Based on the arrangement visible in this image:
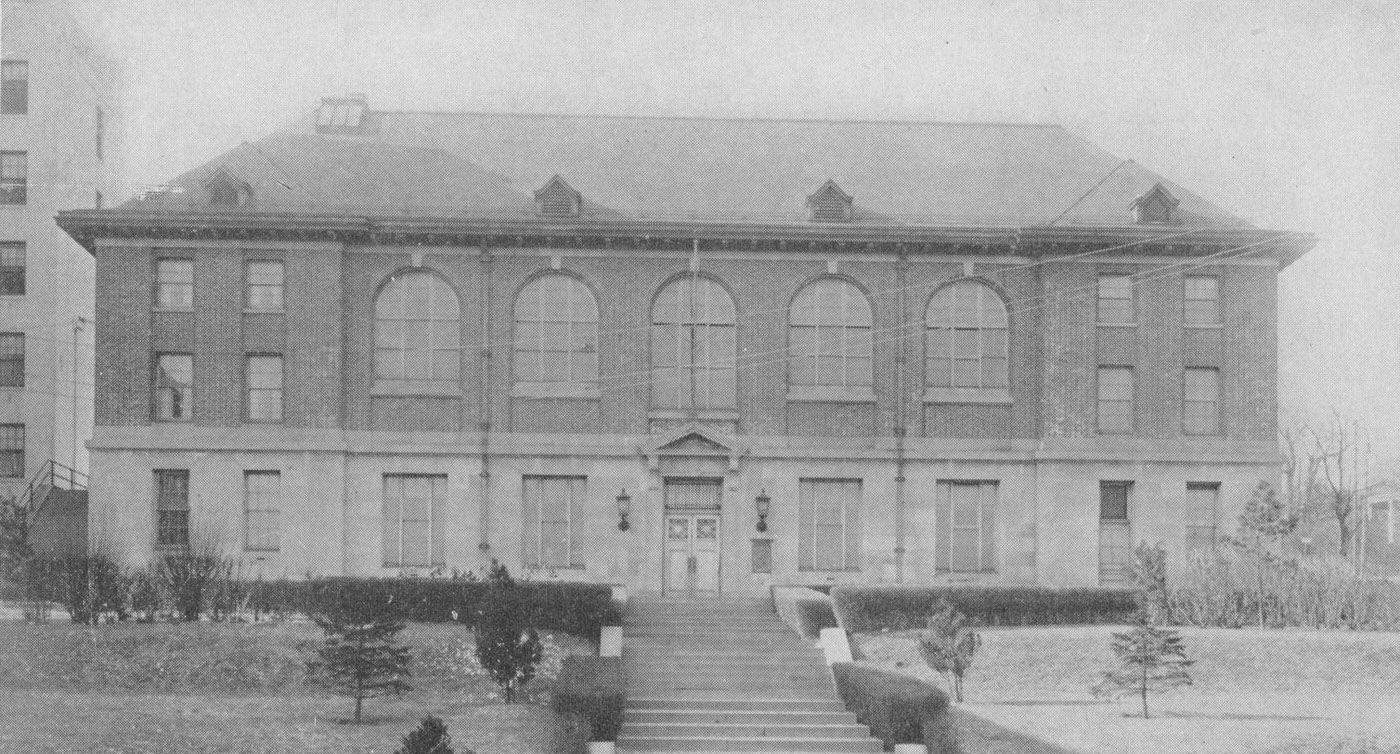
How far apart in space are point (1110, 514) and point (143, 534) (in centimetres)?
2241

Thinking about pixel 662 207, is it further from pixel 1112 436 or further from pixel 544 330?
pixel 1112 436

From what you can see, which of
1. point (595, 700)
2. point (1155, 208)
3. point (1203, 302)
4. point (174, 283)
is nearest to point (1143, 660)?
point (595, 700)

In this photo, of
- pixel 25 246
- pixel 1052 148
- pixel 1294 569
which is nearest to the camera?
pixel 1294 569

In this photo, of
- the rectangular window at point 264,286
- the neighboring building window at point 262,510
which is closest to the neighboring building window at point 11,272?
the rectangular window at point 264,286

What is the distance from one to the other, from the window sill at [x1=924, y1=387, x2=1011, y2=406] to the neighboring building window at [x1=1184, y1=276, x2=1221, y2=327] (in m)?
4.88

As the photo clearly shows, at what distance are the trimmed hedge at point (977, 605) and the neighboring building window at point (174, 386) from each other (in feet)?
52.6

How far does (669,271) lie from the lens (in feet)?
118

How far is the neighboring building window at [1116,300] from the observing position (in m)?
36.0

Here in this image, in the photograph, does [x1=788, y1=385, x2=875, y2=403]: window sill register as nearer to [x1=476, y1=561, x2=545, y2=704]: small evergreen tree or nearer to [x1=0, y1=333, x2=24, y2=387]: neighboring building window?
[x1=476, y1=561, x2=545, y2=704]: small evergreen tree

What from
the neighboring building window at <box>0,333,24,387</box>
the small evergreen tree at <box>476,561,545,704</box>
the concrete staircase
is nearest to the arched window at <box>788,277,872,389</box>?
the concrete staircase

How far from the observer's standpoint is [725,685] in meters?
25.6

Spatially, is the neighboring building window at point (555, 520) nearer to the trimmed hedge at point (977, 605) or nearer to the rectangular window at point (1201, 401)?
the trimmed hedge at point (977, 605)

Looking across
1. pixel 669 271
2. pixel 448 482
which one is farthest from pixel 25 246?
pixel 669 271

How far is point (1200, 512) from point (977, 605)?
916cm
